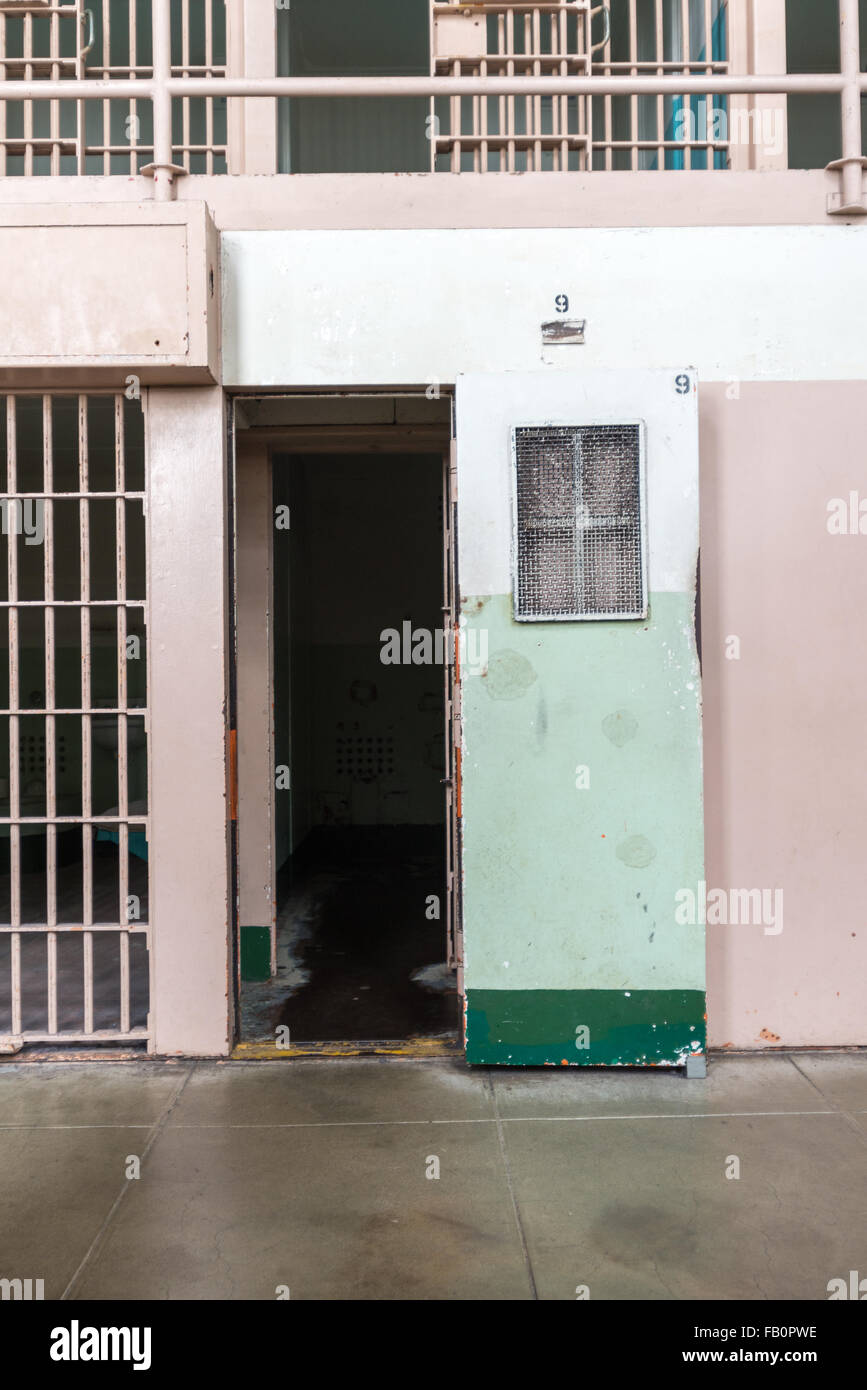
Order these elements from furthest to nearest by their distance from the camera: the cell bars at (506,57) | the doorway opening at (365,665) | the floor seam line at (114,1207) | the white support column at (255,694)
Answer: the doorway opening at (365,665) → the white support column at (255,694) → the cell bars at (506,57) → the floor seam line at (114,1207)

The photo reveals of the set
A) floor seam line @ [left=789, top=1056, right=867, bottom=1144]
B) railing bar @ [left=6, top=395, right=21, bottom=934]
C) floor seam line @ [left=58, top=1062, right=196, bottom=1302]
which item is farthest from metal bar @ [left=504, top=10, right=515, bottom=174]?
floor seam line @ [left=58, top=1062, right=196, bottom=1302]

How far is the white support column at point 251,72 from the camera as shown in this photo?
Result: 15.5 feet

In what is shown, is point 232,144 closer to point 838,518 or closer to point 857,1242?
point 838,518

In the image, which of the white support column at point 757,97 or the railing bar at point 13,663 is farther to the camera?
the white support column at point 757,97

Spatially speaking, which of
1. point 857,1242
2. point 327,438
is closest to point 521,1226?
point 857,1242

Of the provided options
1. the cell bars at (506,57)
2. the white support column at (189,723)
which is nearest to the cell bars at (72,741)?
the white support column at (189,723)

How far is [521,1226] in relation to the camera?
3.16 meters

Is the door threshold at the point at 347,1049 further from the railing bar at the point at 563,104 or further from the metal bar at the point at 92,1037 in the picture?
the railing bar at the point at 563,104

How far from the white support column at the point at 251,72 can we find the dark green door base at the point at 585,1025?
400 cm

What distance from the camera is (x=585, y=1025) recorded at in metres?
4.32

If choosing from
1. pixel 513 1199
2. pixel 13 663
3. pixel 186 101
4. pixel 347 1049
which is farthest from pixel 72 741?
pixel 513 1199

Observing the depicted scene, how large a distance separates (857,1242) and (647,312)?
3689 millimetres

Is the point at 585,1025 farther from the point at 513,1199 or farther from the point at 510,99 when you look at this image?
the point at 510,99

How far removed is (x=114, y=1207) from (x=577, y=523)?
3136 millimetres
